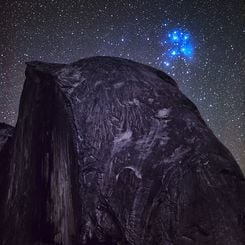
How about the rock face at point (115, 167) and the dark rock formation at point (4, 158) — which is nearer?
the rock face at point (115, 167)

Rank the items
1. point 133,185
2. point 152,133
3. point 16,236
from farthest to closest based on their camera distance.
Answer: point 16,236 < point 152,133 < point 133,185

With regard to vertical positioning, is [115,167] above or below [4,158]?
below

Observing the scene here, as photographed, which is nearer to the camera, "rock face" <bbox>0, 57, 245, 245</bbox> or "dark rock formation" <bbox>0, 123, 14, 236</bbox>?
"rock face" <bbox>0, 57, 245, 245</bbox>

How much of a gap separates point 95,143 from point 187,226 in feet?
5.66

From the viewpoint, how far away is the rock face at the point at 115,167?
390 cm

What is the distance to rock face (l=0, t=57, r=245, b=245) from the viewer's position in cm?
390

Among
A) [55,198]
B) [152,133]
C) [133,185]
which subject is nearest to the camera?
[133,185]

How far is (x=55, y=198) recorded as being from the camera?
5164 mm

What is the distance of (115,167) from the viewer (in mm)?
4402

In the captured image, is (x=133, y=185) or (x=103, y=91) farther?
(x=103, y=91)

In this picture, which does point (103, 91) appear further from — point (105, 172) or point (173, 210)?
point (173, 210)

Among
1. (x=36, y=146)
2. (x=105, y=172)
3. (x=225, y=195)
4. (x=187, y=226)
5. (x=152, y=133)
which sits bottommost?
(x=187, y=226)

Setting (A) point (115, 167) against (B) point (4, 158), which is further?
(B) point (4, 158)

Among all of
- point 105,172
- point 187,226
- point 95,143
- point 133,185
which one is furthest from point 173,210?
point 95,143
